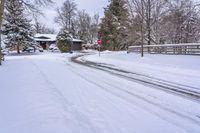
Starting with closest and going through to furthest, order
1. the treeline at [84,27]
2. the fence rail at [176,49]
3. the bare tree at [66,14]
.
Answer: the fence rail at [176,49] → the bare tree at [66,14] → the treeline at [84,27]

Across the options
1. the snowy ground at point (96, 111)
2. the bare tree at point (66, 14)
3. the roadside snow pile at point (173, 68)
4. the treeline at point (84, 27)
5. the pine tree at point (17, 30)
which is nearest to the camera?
the snowy ground at point (96, 111)

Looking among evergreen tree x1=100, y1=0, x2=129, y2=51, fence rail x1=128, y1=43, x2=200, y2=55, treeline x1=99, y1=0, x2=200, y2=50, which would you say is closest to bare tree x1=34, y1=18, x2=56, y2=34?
evergreen tree x1=100, y1=0, x2=129, y2=51

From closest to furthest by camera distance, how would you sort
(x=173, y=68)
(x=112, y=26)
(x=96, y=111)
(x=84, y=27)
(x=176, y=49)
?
(x=96, y=111) < (x=173, y=68) < (x=176, y=49) < (x=112, y=26) < (x=84, y=27)

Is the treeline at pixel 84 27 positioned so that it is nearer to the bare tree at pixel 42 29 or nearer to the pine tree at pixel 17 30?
the bare tree at pixel 42 29

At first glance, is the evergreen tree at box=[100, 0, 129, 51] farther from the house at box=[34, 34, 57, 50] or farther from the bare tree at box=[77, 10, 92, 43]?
the bare tree at box=[77, 10, 92, 43]

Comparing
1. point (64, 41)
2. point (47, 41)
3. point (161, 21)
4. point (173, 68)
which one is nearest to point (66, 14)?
point (47, 41)

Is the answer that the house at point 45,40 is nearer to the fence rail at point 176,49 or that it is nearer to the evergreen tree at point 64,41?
the evergreen tree at point 64,41

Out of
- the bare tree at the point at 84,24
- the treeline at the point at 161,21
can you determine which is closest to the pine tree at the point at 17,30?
the treeline at the point at 161,21

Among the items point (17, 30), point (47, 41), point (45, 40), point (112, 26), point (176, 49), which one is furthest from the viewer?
point (47, 41)

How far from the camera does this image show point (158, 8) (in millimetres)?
29484

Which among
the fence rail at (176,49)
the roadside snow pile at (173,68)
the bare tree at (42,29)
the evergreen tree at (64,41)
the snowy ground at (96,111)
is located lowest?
the snowy ground at (96,111)

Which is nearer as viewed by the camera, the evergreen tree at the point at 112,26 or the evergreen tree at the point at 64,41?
the evergreen tree at the point at 112,26

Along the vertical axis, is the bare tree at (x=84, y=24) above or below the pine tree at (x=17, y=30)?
above

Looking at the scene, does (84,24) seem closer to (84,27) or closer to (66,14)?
(84,27)
